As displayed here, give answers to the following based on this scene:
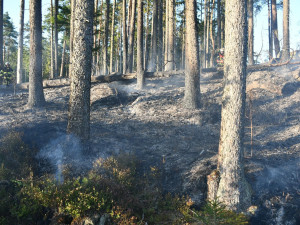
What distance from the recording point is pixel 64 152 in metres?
8.57

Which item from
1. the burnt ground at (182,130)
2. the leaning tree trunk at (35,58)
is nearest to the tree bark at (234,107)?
the burnt ground at (182,130)

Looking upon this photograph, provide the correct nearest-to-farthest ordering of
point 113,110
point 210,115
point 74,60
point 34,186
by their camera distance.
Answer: point 34,186 < point 74,60 < point 210,115 < point 113,110

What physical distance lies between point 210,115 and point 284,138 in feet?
10.4

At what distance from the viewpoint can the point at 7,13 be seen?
4562cm

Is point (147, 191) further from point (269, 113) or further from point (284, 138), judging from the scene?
point (269, 113)

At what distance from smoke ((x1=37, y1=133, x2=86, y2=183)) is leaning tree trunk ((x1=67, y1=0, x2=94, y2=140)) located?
1.04 feet

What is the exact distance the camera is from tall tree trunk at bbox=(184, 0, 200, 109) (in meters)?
12.0

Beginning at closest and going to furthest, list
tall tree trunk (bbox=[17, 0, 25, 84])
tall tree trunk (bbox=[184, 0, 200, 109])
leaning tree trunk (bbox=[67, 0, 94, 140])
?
leaning tree trunk (bbox=[67, 0, 94, 140]) → tall tree trunk (bbox=[184, 0, 200, 109]) → tall tree trunk (bbox=[17, 0, 25, 84])

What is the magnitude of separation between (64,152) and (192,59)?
7.04 m

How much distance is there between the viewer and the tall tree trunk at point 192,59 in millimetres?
12016

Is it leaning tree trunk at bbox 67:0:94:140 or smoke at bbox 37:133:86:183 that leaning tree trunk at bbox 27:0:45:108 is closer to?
smoke at bbox 37:133:86:183

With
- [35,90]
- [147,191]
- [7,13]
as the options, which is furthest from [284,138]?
[7,13]

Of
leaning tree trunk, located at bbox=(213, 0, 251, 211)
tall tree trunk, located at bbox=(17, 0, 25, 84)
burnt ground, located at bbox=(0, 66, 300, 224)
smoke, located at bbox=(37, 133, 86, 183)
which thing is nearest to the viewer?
leaning tree trunk, located at bbox=(213, 0, 251, 211)

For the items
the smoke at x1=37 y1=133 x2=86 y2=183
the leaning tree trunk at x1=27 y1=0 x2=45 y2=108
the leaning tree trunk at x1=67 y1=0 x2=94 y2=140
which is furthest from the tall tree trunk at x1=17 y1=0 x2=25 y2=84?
the leaning tree trunk at x1=67 y1=0 x2=94 y2=140
